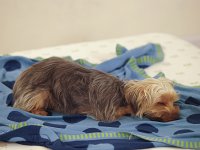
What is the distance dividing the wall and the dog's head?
1723 millimetres

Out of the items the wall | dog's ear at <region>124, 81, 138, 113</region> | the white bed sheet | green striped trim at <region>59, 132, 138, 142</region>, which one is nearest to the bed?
the white bed sheet

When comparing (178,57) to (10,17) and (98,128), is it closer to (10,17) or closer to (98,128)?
(98,128)

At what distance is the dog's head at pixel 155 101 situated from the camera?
1.83 m

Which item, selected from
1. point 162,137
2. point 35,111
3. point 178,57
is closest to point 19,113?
point 35,111

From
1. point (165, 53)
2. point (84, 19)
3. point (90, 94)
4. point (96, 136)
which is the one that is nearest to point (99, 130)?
point (96, 136)

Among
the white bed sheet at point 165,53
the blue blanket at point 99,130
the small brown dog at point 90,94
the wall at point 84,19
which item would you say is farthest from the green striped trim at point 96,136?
the wall at point 84,19

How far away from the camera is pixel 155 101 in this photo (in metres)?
1.83

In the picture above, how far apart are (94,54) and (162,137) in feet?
3.94

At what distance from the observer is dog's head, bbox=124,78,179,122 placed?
6.01ft

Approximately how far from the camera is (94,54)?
2.73 meters

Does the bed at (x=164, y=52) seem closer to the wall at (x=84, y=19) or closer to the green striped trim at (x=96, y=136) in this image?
the green striped trim at (x=96, y=136)

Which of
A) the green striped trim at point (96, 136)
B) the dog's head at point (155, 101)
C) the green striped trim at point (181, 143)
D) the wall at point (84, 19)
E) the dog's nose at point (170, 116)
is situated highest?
the wall at point (84, 19)

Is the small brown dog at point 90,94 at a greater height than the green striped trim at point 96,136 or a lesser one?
greater

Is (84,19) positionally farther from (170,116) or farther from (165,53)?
(170,116)
